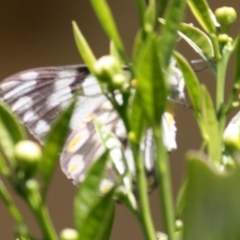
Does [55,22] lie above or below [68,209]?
above

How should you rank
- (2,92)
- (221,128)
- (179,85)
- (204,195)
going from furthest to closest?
1. (2,92)
2. (179,85)
3. (221,128)
4. (204,195)

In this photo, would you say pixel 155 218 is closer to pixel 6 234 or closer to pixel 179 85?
pixel 6 234

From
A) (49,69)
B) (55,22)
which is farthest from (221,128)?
(55,22)

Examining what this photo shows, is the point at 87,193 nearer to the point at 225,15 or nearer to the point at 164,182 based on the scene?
the point at 164,182

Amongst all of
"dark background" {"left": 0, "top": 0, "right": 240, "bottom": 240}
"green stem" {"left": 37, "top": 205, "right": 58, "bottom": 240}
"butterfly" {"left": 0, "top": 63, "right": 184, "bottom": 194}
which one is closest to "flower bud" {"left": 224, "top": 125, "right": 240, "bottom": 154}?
"green stem" {"left": 37, "top": 205, "right": 58, "bottom": 240}

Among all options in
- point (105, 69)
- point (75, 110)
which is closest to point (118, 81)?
point (105, 69)

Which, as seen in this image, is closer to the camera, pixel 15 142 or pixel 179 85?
pixel 15 142
